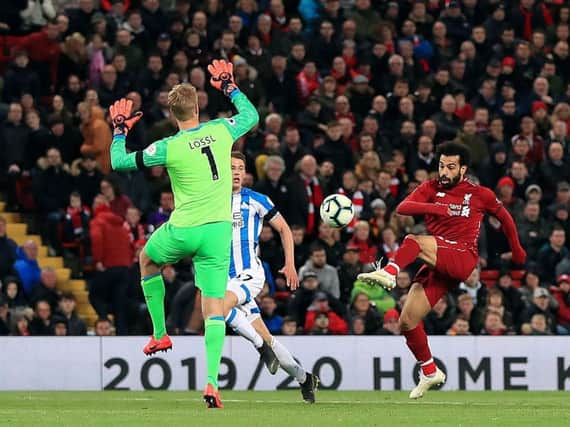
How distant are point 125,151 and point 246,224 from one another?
2.30 m

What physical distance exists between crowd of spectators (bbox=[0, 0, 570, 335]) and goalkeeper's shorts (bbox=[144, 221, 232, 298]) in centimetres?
774

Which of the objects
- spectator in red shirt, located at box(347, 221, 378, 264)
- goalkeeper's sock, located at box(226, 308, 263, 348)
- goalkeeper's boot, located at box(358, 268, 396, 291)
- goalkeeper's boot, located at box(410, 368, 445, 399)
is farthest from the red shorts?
spectator in red shirt, located at box(347, 221, 378, 264)

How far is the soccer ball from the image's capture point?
1580cm

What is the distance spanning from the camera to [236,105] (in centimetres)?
1334

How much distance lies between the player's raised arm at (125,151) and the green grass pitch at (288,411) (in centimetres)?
202

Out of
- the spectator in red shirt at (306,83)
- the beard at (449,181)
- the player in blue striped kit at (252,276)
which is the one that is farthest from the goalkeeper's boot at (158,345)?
the spectator in red shirt at (306,83)

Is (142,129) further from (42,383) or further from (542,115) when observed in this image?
(542,115)

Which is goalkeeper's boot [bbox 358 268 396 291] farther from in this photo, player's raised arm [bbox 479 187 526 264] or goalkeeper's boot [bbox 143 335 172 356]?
goalkeeper's boot [bbox 143 335 172 356]

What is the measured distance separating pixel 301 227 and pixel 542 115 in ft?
17.5

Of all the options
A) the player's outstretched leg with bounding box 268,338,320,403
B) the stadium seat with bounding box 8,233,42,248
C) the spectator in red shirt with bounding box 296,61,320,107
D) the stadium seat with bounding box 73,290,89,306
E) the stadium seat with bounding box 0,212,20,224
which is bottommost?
the player's outstretched leg with bounding box 268,338,320,403

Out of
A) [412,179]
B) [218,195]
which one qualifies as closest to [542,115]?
[412,179]

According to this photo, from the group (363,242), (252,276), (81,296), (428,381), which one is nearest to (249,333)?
(252,276)

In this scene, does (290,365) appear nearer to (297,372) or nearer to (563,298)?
(297,372)

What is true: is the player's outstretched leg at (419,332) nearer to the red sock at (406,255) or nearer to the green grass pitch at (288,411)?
the green grass pitch at (288,411)
